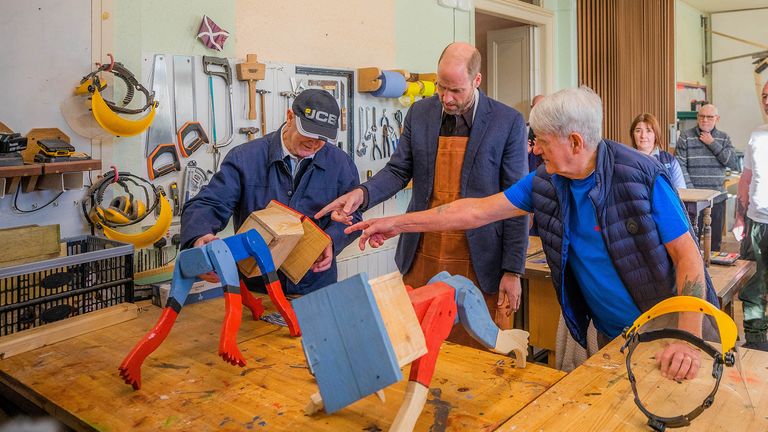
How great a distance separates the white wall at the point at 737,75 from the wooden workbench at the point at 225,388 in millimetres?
10339

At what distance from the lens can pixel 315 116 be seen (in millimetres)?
2242

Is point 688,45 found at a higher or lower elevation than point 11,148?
higher

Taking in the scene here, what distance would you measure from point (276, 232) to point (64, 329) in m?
0.76

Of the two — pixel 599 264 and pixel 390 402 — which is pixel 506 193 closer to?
pixel 599 264

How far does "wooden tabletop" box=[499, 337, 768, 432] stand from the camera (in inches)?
51.6

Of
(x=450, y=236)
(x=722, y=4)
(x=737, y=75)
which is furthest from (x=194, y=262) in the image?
(x=737, y=75)

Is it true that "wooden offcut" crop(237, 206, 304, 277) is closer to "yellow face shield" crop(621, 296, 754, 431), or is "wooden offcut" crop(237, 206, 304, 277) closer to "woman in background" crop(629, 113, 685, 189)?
"yellow face shield" crop(621, 296, 754, 431)

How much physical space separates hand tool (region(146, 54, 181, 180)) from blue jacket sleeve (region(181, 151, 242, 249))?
2.02 feet

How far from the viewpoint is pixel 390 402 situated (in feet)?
4.87

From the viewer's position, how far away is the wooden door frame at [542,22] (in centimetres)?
564

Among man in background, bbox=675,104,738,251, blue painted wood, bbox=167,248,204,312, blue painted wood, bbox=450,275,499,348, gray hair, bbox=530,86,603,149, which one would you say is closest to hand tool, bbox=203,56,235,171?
blue painted wood, bbox=167,248,204,312

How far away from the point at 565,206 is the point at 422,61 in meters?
2.94

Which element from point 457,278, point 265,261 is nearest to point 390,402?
point 457,278

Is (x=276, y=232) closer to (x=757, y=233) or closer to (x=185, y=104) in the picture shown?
(x=185, y=104)
